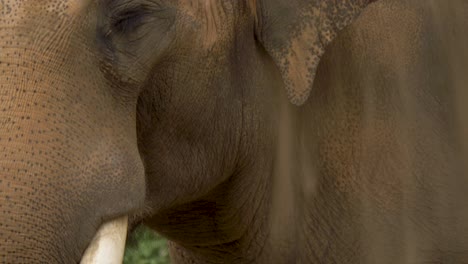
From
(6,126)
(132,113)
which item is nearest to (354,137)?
(132,113)

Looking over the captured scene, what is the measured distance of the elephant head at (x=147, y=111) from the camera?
3.07 m

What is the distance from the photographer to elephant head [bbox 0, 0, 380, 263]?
10.1 feet

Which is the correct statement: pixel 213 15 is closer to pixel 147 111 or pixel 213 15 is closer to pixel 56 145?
pixel 147 111

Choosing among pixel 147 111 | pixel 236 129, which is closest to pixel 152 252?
pixel 236 129

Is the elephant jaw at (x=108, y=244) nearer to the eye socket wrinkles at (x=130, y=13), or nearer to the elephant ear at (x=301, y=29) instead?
the eye socket wrinkles at (x=130, y=13)

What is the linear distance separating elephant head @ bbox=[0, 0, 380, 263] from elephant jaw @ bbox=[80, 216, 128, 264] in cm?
2

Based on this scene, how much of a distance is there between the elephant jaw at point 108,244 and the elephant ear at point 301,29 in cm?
66

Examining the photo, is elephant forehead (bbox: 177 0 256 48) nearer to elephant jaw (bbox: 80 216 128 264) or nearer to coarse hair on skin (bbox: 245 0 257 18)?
coarse hair on skin (bbox: 245 0 257 18)

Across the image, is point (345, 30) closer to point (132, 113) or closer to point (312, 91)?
point (312, 91)

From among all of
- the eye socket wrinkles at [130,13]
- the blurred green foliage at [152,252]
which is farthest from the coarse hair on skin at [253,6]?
the blurred green foliage at [152,252]

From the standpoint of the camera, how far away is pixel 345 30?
3.98 meters

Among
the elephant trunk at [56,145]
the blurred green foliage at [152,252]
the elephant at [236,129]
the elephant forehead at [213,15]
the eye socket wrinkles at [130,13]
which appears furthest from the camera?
the blurred green foliage at [152,252]

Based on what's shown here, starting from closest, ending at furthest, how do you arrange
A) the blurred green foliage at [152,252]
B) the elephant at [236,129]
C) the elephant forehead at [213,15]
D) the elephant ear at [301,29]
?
the elephant at [236,129]
the elephant forehead at [213,15]
the elephant ear at [301,29]
the blurred green foliage at [152,252]

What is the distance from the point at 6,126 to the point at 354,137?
1.29 m
